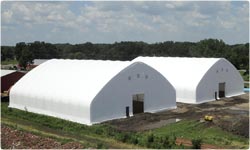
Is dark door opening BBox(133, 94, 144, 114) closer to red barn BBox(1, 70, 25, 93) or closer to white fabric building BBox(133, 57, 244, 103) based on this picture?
white fabric building BBox(133, 57, 244, 103)

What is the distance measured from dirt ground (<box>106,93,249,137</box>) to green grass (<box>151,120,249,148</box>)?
0.79 m

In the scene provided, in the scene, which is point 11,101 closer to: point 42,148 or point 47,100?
point 47,100

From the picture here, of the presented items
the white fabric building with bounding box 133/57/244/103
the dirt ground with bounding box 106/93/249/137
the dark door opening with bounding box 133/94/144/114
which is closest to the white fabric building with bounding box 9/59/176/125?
the dark door opening with bounding box 133/94/144/114

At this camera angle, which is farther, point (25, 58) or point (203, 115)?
point (25, 58)

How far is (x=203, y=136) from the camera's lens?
21.7 meters

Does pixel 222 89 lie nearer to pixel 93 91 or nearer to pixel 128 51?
pixel 93 91

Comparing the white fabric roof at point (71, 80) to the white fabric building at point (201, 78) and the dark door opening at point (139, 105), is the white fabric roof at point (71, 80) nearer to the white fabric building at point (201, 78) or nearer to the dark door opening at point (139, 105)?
the dark door opening at point (139, 105)

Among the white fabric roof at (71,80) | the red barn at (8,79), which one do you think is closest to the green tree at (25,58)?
the red barn at (8,79)

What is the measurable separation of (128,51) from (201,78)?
230ft

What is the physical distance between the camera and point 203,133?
73.9 ft

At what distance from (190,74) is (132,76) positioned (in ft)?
33.1

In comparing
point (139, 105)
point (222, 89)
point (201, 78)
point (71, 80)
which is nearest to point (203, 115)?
point (139, 105)

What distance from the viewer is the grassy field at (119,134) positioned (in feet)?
64.5

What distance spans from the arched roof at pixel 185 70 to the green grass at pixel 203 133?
10664mm
